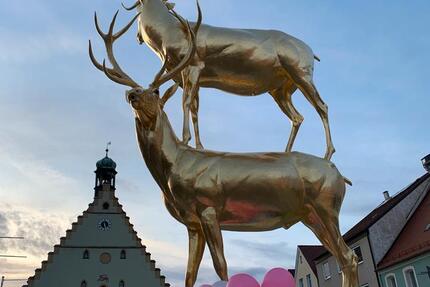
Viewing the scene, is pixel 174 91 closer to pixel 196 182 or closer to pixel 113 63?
pixel 113 63

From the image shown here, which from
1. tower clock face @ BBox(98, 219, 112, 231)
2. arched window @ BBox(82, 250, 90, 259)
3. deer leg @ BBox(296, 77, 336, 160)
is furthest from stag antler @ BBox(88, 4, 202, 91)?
tower clock face @ BBox(98, 219, 112, 231)

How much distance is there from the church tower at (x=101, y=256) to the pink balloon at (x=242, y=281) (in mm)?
33457

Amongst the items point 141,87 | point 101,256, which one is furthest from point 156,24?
point 101,256

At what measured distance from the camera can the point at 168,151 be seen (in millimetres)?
4293

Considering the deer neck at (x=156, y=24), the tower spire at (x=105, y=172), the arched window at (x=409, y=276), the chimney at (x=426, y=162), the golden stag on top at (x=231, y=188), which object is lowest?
the golden stag on top at (x=231, y=188)

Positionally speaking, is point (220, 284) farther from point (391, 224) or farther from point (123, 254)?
point (123, 254)

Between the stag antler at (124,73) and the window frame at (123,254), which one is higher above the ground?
the window frame at (123,254)

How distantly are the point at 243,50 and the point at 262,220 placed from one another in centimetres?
200

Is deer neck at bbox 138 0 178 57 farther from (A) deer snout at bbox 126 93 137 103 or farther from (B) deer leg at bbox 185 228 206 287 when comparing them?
(B) deer leg at bbox 185 228 206 287

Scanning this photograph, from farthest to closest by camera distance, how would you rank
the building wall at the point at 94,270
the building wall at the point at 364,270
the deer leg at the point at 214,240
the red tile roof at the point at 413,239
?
the building wall at the point at 94,270 → the building wall at the point at 364,270 → the red tile roof at the point at 413,239 → the deer leg at the point at 214,240

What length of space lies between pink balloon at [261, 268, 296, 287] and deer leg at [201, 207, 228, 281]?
40 centimetres

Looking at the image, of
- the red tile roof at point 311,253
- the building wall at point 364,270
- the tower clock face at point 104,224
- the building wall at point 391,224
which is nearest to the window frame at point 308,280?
the red tile roof at point 311,253

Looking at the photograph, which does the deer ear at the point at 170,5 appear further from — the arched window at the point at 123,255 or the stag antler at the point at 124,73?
the arched window at the point at 123,255

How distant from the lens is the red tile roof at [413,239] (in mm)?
23594
